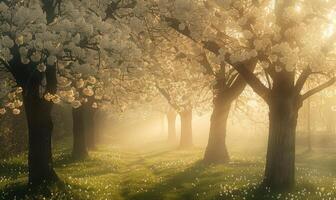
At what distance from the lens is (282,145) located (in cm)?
2530

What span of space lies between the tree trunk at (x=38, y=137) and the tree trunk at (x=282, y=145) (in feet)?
34.2

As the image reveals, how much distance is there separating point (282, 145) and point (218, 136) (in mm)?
14590

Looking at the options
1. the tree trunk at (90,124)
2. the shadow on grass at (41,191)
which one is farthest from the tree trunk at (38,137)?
the tree trunk at (90,124)

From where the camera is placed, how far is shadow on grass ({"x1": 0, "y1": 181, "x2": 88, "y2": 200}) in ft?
75.1

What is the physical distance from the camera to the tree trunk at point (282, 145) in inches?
986

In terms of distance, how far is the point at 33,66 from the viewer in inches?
911

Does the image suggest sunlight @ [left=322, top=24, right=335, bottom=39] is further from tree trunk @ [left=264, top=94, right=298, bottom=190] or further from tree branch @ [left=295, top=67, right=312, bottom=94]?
tree trunk @ [left=264, top=94, right=298, bottom=190]

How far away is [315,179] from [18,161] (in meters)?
20.6

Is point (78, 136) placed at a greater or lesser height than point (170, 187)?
greater

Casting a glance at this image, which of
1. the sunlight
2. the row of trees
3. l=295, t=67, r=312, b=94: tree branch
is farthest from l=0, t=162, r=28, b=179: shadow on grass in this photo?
the sunlight

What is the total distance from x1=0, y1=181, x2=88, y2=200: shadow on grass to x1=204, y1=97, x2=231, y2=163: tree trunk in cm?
1565

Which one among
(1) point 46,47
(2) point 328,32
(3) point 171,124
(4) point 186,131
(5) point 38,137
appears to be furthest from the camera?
(3) point 171,124

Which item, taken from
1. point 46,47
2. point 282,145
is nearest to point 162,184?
point 282,145

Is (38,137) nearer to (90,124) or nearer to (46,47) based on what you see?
(46,47)
